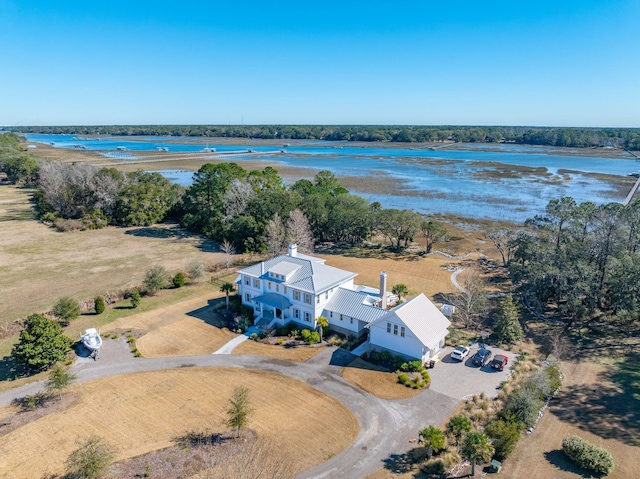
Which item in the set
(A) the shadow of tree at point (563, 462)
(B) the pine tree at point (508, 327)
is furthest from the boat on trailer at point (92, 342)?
(B) the pine tree at point (508, 327)

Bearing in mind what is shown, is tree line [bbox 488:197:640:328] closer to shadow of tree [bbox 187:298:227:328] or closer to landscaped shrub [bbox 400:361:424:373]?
landscaped shrub [bbox 400:361:424:373]

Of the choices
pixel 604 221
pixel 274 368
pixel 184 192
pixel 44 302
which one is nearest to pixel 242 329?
pixel 274 368

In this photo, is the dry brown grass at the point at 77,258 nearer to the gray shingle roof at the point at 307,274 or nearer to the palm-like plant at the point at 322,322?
the gray shingle roof at the point at 307,274

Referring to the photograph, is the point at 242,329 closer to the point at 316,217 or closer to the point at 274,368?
the point at 274,368

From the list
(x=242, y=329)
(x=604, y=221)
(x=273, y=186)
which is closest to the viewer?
(x=242, y=329)

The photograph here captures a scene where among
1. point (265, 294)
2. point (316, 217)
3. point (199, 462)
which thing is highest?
point (316, 217)

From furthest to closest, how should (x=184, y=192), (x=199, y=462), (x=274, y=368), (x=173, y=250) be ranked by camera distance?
1. (x=184, y=192)
2. (x=173, y=250)
3. (x=274, y=368)
4. (x=199, y=462)
